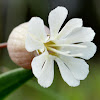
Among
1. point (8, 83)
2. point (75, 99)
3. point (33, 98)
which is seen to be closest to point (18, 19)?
point (33, 98)

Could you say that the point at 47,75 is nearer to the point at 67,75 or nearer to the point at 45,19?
the point at 67,75

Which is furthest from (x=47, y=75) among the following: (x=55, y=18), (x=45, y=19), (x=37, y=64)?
(x=45, y=19)

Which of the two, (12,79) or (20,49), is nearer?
(20,49)

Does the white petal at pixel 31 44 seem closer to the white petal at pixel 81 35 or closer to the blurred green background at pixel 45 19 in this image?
the white petal at pixel 81 35

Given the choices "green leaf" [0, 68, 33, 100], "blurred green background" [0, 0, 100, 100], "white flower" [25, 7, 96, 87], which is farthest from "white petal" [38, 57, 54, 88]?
"blurred green background" [0, 0, 100, 100]

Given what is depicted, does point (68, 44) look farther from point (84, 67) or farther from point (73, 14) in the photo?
point (73, 14)

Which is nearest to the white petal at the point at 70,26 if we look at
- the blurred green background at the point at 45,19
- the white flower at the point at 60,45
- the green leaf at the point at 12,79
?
the white flower at the point at 60,45

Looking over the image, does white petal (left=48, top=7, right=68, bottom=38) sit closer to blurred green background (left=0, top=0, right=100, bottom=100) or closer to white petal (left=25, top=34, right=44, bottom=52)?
white petal (left=25, top=34, right=44, bottom=52)
